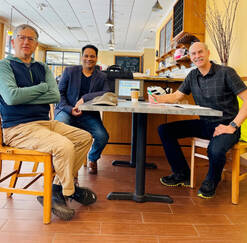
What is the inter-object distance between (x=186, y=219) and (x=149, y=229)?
30 centimetres

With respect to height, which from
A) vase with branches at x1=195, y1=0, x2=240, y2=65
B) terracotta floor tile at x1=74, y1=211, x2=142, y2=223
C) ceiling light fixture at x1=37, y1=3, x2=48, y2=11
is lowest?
terracotta floor tile at x1=74, y1=211, x2=142, y2=223

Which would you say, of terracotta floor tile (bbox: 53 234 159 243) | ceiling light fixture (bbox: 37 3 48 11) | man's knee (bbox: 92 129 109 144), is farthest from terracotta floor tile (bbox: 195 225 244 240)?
ceiling light fixture (bbox: 37 3 48 11)

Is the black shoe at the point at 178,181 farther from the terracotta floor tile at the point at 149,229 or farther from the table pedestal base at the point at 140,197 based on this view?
the terracotta floor tile at the point at 149,229

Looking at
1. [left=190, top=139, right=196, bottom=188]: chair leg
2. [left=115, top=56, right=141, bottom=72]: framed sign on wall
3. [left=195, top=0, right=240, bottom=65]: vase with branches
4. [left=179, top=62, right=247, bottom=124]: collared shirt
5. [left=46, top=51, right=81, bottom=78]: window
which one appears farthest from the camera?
[left=46, top=51, right=81, bottom=78]: window

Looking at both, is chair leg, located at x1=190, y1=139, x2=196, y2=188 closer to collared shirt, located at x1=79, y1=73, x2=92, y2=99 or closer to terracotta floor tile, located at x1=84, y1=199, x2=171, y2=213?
terracotta floor tile, located at x1=84, y1=199, x2=171, y2=213

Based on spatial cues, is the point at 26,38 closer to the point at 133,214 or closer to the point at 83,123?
the point at 83,123

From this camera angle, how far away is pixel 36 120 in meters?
1.63

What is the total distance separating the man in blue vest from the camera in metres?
1.43

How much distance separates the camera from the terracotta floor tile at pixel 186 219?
1.53 metres

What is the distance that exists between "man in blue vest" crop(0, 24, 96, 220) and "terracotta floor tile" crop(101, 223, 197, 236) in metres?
0.27

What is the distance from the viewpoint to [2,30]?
857 cm

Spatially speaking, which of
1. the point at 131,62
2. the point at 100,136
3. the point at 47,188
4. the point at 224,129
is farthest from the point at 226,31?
the point at 131,62

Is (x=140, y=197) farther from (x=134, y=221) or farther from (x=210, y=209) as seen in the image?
(x=210, y=209)

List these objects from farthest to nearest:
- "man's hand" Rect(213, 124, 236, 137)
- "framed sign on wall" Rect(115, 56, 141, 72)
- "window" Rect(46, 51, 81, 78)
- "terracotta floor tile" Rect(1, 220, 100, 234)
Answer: "window" Rect(46, 51, 81, 78) < "framed sign on wall" Rect(115, 56, 141, 72) < "man's hand" Rect(213, 124, 236, 137) < "terracotta floor tile" Rect(1, 220, 100, 234)
